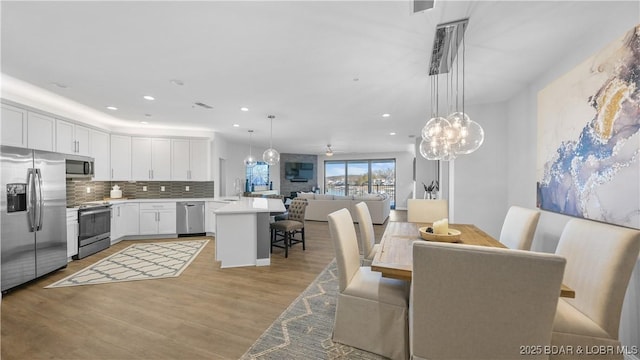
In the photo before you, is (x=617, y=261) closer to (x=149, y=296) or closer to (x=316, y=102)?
(x=316, y=102)

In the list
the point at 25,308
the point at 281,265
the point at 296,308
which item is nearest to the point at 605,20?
the point at 296,308

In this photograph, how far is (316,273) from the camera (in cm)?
348

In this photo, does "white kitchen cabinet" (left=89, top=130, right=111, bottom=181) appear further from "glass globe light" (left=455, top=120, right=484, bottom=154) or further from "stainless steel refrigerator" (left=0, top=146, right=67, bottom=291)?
"glass globe light" (left=455, top=120, right=484, bottom=154)

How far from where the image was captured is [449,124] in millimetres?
2324

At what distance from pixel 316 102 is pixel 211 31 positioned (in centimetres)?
199

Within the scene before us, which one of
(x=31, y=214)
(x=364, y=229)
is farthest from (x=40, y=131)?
(x=364, y=229)

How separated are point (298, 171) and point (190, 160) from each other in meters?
5.63

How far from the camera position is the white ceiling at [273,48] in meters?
1.72

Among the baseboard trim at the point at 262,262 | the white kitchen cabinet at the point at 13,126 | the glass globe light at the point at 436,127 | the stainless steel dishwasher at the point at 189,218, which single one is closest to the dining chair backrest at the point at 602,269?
the glass globe light at the point at 436,127

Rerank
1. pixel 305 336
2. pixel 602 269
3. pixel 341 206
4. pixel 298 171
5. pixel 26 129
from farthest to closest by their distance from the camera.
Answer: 1. pixel 298 171
2. pixel 341 206
3. pixel 26 129
4. pixel 305 336
5. pixel 602 269

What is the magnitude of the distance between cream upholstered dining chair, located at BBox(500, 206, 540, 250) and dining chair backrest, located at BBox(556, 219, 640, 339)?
55 cm

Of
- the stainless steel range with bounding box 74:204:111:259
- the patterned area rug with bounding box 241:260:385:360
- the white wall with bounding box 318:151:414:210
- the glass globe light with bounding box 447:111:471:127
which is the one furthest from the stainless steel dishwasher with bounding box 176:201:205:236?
the white wall with bounding box 318:151:414:210

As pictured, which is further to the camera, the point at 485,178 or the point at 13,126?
the point at 485,178

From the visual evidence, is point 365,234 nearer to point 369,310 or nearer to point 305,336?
point 369,310
